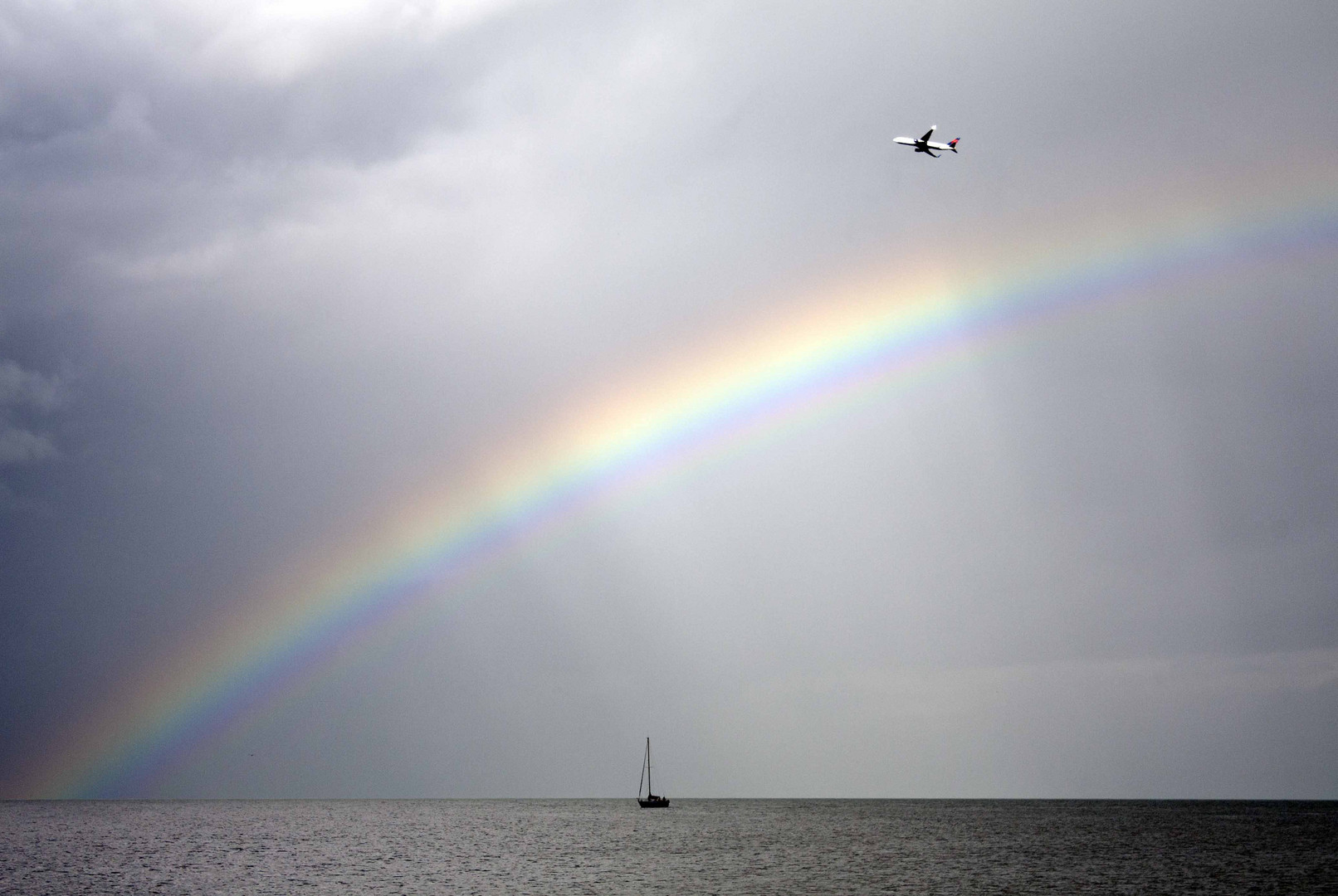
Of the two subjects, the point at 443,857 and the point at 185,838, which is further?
the point at 185,838

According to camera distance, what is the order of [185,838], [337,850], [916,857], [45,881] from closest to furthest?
1. [45,881]
2. [916,857]
3. [337,850]
4. [185,838]

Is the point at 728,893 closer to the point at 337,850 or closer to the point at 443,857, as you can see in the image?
the point at 443,857

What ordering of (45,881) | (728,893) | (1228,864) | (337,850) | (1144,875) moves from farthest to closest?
(337,850)
(1228,864)
(1144,875)
(45,881)
(728,893)

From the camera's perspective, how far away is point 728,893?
316 feet

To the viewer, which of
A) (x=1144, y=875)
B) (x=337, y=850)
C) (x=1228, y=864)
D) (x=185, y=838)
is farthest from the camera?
A: (x=185, y=838)

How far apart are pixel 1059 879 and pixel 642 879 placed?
4135 cm

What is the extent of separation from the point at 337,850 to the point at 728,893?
274ft

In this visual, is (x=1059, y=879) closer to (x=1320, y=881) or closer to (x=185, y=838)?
(x=1320, y=881)

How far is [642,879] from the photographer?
11081cm

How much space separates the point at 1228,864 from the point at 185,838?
6279 inches

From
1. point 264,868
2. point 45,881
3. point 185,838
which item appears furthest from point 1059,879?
point 185,838

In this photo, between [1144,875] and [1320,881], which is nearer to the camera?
[1320,881]

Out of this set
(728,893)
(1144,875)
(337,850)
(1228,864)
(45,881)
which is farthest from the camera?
(337,850)

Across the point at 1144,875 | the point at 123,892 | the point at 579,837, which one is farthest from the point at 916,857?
the point at 123,892
